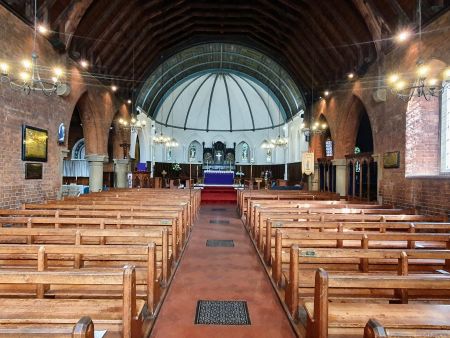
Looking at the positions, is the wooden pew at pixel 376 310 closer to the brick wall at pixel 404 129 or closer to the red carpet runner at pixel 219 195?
the brick wall at pixel 404 129

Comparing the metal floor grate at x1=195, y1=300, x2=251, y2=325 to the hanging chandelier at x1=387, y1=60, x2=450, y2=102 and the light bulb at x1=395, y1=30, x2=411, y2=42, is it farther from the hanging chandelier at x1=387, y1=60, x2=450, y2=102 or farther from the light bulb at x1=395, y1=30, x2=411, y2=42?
the light bulb at x1=395, y1=30, x2=411, y2=42

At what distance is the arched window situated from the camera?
25.8ft

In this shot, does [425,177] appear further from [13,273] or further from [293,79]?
[293,79]

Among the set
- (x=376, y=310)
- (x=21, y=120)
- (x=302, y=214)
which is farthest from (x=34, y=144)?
(x=376, y=310)

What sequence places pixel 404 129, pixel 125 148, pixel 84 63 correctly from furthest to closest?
pixel 125 148 → pixel 84 63 → pixel 404 129

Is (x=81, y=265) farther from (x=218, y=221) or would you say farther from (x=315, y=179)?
(x=315, y=179)

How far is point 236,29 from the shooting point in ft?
58.9

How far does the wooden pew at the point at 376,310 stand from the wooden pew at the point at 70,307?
139 centimetres

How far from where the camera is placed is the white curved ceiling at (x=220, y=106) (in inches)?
1054

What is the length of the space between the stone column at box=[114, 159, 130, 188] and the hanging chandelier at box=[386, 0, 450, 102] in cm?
1416

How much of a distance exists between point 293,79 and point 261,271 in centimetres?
1540

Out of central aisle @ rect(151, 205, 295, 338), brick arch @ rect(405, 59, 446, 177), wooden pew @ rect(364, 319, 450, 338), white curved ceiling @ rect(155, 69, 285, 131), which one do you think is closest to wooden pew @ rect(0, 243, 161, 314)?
central aisle @ rect(151, 205, 295, 338)

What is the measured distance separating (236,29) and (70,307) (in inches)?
706

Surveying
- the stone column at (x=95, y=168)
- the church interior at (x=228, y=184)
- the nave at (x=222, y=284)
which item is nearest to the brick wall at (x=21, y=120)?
the church interior at (x=228, y=184)
